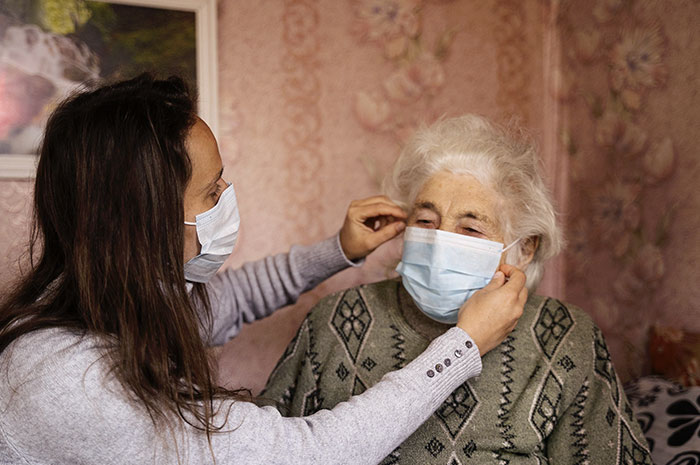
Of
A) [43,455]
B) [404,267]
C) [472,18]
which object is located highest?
[472,18]

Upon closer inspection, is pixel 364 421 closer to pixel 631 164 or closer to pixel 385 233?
pixel 385 233

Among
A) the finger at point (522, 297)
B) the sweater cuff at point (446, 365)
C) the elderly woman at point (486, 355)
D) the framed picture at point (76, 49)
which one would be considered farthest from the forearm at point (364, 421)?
the framed picture at point (76, 49)

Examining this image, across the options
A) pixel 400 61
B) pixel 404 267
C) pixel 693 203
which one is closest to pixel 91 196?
pixel 404 267

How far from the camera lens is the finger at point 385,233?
1601 mm

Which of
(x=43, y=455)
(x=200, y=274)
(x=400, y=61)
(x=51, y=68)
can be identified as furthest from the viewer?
(x=400, y=61)

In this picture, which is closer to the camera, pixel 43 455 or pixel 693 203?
pixel 43 455

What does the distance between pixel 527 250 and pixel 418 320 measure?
→ 33cm

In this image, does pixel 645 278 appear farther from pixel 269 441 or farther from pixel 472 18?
pixel 269 441

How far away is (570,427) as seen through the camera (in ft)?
4.51

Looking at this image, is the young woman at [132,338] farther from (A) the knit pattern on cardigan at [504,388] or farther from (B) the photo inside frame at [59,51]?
(B) the photo inside frame at [59,51]

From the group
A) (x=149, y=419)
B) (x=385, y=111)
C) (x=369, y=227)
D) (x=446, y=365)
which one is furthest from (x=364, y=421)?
(x=385, y=111)

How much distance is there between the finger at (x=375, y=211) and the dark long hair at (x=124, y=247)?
0.66 meters

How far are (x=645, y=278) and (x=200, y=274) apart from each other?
1464mm

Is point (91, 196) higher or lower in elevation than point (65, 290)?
higher
